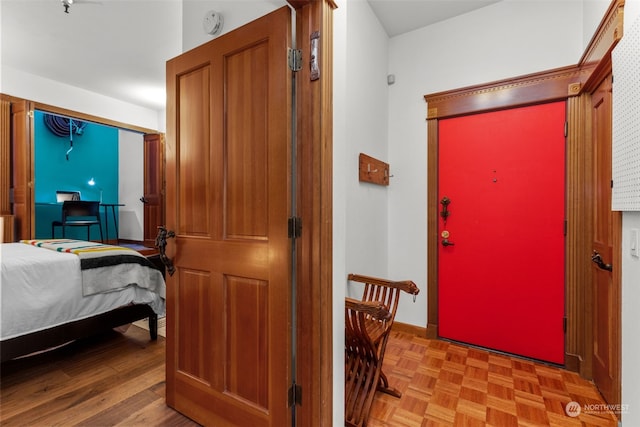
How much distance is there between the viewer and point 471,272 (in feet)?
8.27

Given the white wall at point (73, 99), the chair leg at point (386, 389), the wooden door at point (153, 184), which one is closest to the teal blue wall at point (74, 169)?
the wooden door at point (153, 184)

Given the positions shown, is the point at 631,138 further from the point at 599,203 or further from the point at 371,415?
the point at 371,415

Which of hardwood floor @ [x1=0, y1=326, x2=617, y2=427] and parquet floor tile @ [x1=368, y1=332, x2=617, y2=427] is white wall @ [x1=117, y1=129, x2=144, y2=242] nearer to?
hardwood floor @ [x1=0, y1=326, x2=617, y2=427]

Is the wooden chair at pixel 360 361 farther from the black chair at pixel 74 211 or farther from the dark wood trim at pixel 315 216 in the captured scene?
the black chair at pixel 74 211

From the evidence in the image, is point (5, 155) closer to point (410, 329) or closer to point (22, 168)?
point (22, 168)

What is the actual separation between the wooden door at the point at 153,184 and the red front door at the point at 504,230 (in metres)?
4.77

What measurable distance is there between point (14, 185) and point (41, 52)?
174cm

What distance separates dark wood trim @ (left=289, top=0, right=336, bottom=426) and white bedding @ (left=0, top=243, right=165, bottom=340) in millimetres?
1878

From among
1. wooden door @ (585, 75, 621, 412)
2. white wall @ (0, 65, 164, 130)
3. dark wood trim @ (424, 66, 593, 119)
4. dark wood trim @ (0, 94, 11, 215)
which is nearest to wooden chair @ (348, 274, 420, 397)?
wooden door @ (585, 75, 621, 412)

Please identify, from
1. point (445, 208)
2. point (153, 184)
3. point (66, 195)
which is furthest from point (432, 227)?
point (66, 195)

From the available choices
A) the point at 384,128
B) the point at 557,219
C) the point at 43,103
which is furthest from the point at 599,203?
the point at 43,103

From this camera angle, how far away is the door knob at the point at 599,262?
5.61ft

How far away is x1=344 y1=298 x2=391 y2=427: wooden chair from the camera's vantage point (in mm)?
1529

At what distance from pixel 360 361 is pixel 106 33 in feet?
12.8
